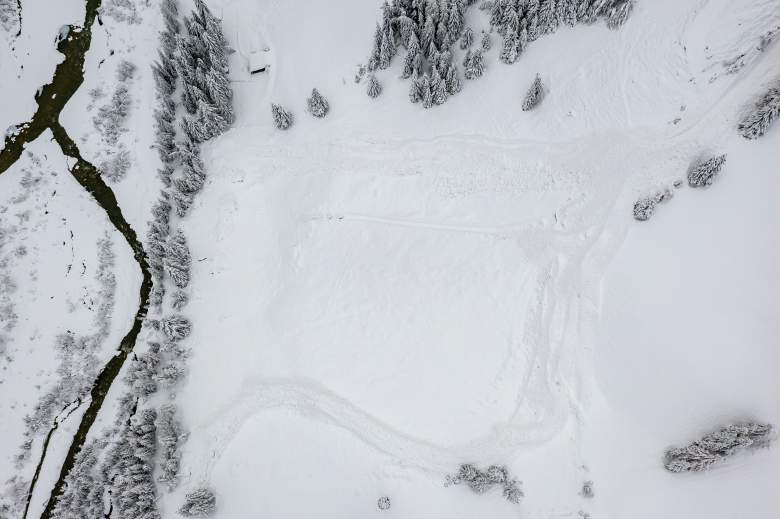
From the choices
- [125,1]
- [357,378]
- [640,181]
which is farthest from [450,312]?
[125,1]

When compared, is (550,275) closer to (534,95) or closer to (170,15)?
(534,95)

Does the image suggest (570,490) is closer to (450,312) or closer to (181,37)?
(450,312)

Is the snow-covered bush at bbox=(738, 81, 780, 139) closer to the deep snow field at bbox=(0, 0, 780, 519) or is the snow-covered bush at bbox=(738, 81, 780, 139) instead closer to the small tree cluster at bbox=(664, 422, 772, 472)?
the deep snow field at bbox=(0, 0, 780, 519)

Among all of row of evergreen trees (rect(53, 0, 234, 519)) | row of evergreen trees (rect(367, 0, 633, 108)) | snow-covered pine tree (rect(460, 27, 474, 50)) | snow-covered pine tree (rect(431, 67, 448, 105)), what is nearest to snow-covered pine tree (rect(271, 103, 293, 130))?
row of evergreen trees (rect(53, 0, 234, 519))

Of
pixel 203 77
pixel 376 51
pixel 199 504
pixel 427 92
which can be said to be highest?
pixel 376 51

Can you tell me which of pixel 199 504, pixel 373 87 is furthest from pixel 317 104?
pixel 199 504

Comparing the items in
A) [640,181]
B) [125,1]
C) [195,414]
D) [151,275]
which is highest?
[125,1]


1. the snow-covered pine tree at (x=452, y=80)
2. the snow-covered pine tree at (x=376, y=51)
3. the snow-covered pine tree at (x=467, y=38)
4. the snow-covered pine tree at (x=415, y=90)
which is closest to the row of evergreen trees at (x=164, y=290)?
the snow-covered pine tree at (x=376, y=51)
